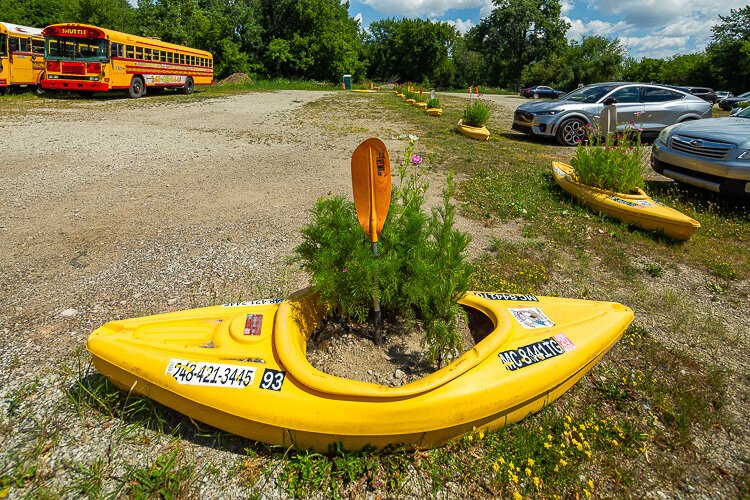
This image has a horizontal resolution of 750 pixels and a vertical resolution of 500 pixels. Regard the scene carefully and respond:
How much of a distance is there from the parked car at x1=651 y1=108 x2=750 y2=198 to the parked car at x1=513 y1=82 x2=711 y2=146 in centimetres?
365

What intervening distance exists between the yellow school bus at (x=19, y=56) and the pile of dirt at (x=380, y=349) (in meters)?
20.2

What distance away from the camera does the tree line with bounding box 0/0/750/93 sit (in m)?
37.9

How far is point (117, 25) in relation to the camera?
4359 centimetres

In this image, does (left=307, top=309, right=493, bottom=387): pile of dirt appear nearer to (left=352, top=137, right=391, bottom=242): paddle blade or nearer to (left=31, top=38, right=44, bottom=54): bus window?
(left=352, top=137, right=391, bottom=242): paddle blade

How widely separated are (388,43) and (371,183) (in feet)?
242

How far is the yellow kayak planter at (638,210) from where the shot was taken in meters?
4.83

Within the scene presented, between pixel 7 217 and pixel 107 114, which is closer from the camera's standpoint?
pixel 7 217

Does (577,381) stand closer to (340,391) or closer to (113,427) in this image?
(340,391)

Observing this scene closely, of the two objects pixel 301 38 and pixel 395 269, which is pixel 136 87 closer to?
pixel 395 269

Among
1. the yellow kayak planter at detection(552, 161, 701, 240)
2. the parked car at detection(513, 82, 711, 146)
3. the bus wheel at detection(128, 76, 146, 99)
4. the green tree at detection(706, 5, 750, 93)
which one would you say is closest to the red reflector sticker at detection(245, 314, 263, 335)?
the yellow kayak planter at detection(552, 161, 701, 240)

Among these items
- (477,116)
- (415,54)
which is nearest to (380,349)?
(477,116)

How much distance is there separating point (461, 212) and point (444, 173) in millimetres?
2226

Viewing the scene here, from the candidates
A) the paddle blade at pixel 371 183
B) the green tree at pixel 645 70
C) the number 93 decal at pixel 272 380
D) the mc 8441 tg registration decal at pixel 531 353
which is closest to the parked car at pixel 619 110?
the mc 8441 tg registration decal at pixel 531 353

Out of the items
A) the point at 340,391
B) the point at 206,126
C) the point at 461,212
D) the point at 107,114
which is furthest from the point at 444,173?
the point at 107,114
